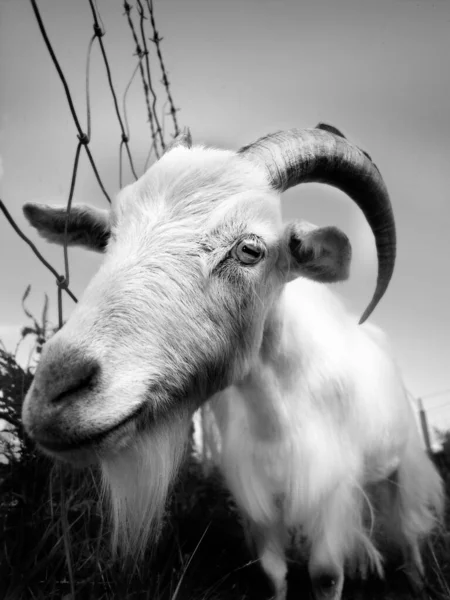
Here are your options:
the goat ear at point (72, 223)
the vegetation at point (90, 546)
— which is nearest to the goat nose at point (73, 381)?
the vegetation at point (90, 546)

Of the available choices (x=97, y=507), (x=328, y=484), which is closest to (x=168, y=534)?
(x=97, y=507)

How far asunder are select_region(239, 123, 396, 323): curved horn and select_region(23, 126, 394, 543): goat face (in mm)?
45

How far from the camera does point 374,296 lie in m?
2.60

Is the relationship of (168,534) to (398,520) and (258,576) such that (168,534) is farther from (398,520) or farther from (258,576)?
(398,520)

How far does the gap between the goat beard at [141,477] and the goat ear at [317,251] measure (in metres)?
0.76

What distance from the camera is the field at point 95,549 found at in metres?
1.98

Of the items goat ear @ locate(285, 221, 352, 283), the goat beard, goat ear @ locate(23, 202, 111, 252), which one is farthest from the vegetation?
goat ear @ locate(285, 221, 352, 283)

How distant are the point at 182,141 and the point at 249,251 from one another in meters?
0.96

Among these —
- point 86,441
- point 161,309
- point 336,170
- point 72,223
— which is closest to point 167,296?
point 161,309

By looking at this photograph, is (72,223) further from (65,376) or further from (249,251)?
(65,376)

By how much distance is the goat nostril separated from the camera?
140 centimetres

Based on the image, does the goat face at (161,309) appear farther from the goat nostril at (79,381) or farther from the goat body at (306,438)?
the goat body at (306,438)

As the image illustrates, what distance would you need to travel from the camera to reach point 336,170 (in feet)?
7.84

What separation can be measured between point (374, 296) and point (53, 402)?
1.70 m
